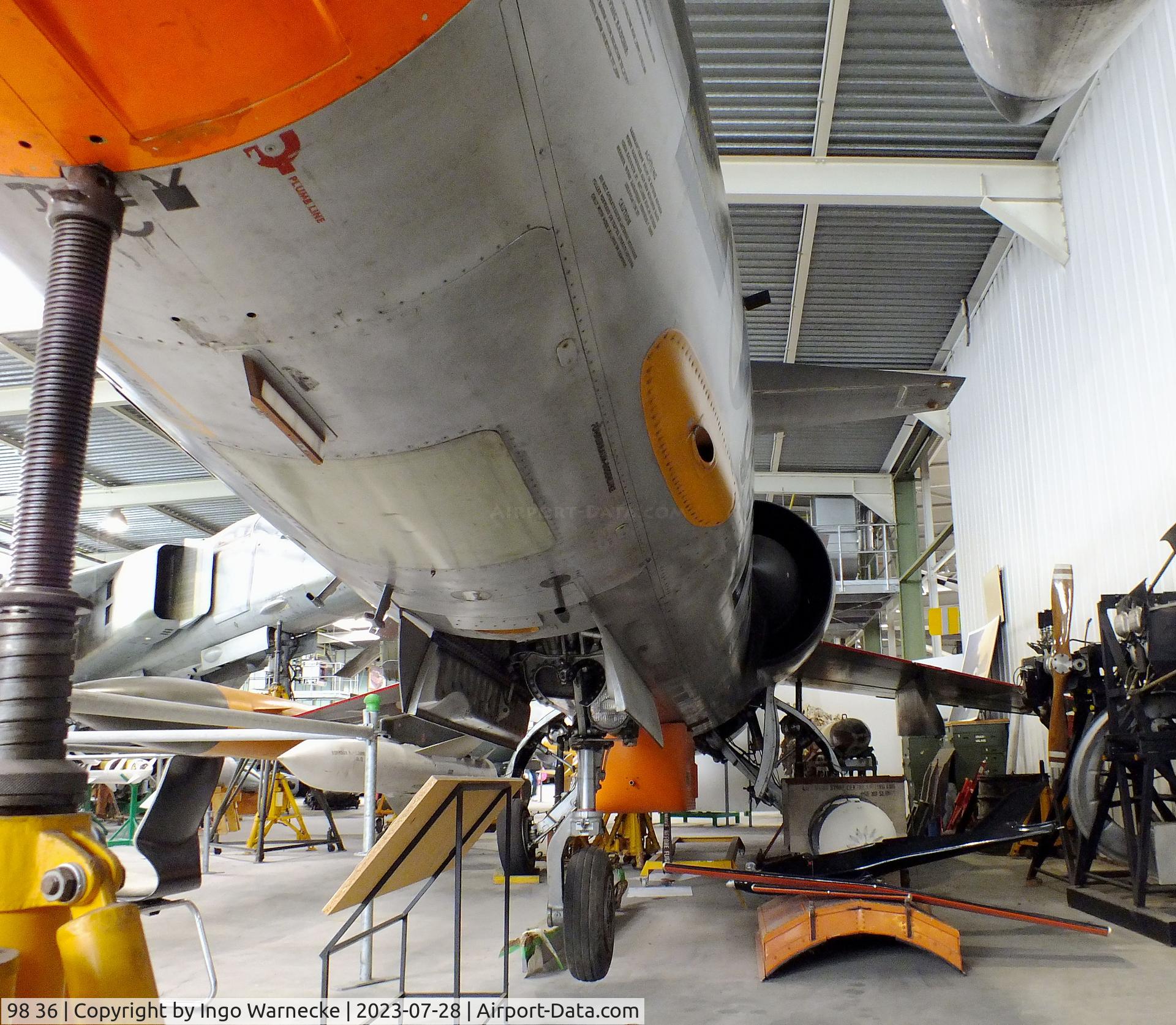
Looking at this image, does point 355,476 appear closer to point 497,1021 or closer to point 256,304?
point 256,304

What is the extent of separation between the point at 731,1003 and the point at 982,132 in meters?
9.19

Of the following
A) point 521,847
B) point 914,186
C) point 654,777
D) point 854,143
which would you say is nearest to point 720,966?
point 654,777

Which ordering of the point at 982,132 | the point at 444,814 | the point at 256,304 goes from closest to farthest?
the point at 256,304, the point at 444,814, the point at 982,132

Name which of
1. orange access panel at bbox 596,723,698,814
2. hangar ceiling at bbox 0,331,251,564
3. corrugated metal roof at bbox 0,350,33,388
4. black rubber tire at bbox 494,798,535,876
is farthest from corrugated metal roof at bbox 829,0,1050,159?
corrugated metal roof at bbox 0,350,33,388

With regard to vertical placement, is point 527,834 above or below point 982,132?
below

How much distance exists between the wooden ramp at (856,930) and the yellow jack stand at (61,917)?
346 cm

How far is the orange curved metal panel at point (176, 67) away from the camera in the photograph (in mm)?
1311

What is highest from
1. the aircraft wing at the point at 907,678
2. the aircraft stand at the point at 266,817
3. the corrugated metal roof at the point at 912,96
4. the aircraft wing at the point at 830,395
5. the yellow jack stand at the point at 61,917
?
the corrugated metal roof at the point at 912,96

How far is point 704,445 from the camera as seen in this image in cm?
308

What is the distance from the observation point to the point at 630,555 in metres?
3.28

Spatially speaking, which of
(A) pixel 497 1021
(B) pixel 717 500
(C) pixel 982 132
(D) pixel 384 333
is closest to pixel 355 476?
(D) pixel 384 333

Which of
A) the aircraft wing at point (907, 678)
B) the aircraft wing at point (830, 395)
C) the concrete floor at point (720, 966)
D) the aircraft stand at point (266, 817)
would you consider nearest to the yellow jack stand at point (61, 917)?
the concrete floor at point (720, 966)

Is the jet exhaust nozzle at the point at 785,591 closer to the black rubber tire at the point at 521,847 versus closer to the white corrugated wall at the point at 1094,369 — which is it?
the black rubber tire at the point at 521,847

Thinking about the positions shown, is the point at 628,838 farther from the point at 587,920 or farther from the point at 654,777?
the point at 587,920
